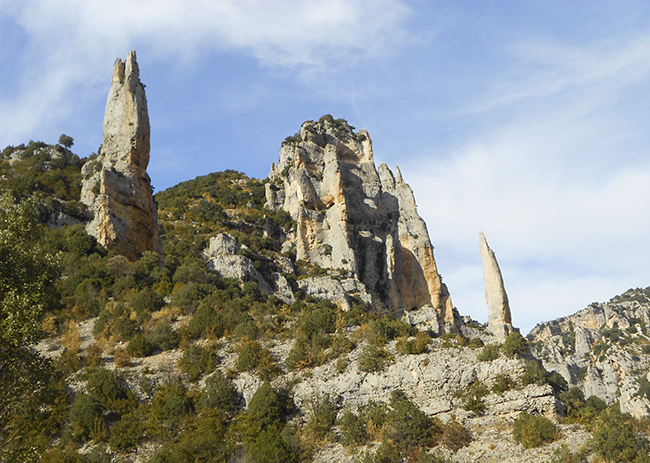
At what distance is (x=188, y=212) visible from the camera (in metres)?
64.8

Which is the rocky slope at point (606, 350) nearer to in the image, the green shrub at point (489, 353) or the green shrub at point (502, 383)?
the green shrub at point (489, 353)

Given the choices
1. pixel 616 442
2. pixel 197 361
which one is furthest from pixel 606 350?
pixel 197 361

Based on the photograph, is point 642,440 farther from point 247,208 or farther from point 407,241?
point 247,208

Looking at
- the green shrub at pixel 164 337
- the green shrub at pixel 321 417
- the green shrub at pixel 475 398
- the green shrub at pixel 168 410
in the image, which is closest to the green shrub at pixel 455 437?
the green shrub at pixel 475 398

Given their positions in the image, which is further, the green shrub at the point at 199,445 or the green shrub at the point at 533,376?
the green shrub at the point at 533,376

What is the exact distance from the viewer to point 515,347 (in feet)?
78.1

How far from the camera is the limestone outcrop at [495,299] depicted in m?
58.4

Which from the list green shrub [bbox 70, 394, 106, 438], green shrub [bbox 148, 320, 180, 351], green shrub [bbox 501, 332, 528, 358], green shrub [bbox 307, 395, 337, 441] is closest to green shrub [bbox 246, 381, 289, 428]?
green shrub [bbox 307, 395, 337, 441]

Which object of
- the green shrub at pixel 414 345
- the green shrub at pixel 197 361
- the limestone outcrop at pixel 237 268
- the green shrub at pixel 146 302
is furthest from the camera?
the limestone outcrop at pixel 237 268

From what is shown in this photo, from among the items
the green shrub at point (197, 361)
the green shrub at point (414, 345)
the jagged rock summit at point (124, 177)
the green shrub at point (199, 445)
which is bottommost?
the green shrub at point (199, 445)

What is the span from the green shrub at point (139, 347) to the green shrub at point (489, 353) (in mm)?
17186

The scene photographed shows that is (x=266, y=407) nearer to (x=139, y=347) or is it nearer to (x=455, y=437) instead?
(x=455, y=437)

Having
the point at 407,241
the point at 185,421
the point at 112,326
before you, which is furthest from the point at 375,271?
the point at 185,421

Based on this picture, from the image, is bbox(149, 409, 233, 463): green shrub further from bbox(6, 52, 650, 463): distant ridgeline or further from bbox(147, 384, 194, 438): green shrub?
bbox(147, 384, 194, 438): green shrub
